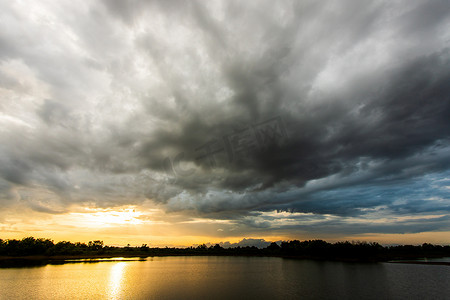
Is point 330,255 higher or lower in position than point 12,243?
lower

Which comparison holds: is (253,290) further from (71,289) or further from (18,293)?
(18,293)

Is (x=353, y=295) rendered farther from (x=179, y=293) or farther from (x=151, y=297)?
(x=151, y=297)

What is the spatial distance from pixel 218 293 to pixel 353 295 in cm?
3197

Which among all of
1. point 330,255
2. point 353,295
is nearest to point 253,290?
point 353,295

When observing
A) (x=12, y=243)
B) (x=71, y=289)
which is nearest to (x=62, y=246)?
(x=12, y=243)

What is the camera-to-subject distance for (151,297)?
4925 cm

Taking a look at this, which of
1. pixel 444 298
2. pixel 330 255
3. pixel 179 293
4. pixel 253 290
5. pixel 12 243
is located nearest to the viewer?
pixel 444 298

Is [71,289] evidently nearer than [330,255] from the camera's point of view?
Yes

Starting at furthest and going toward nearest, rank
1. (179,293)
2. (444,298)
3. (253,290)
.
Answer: (253,290), (179,293), (444,298)

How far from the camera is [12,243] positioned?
179 meters

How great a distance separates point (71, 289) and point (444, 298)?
88.5 m

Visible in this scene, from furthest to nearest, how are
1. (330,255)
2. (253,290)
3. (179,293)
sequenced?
(330,255) → (253,290) → (179,293)

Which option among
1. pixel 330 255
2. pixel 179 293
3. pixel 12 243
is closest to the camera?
pixel 179 293

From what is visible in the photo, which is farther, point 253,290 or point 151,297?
point 253,290
